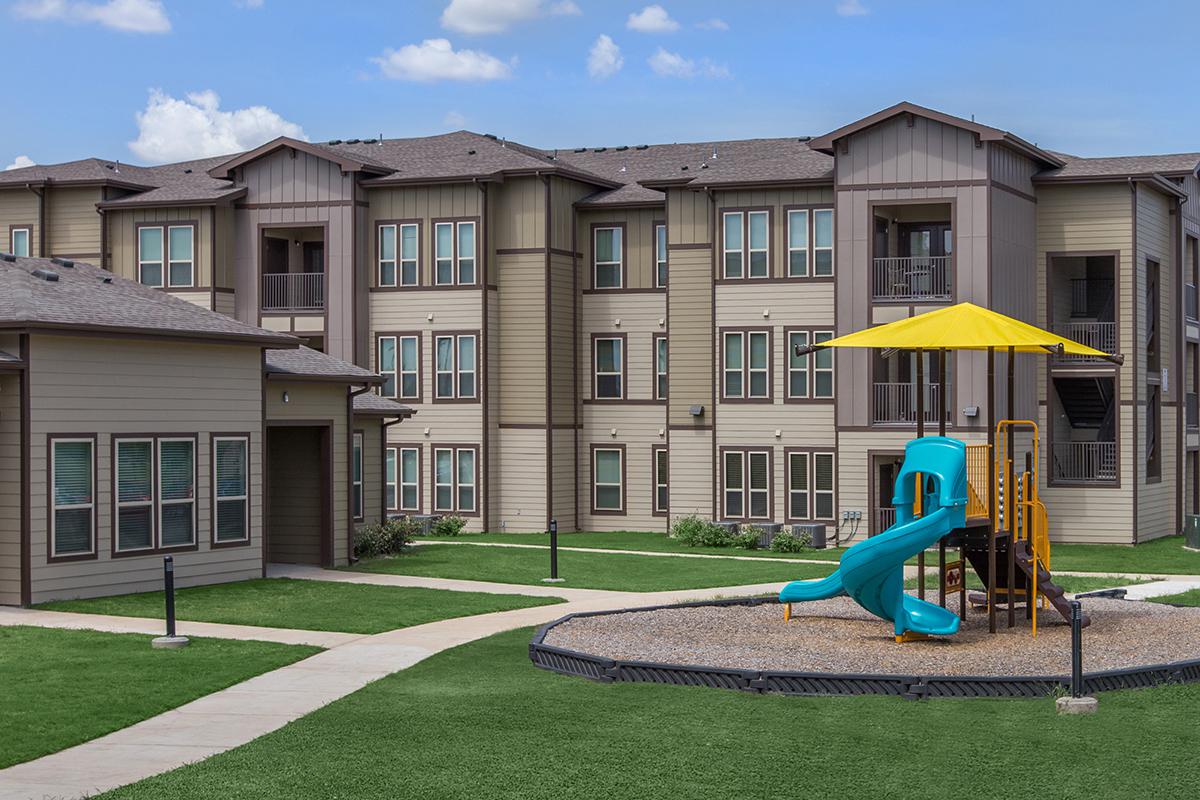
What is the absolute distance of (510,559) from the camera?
31672 mm

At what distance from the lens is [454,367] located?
41.9m

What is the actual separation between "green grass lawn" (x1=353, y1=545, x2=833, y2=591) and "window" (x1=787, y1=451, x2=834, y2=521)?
6.66 meters

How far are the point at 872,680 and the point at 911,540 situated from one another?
113 inches

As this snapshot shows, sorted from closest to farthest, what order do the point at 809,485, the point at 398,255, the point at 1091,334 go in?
the point at 809,485, the point at 1091,334, the point at 398,255

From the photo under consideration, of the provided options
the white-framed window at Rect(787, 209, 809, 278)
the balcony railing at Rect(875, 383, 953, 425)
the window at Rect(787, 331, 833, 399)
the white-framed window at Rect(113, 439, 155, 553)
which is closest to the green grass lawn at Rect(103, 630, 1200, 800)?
the white-framed window at Rect(113, 439, 155, 553)

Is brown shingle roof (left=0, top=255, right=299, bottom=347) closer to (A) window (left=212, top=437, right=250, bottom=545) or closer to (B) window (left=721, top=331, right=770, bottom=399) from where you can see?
(A) window (left=212, top=437, right=250, bottom=545)

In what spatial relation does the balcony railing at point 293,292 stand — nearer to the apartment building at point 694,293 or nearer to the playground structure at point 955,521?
the apartment building at point 694,293

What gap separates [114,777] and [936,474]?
10108 millimetres

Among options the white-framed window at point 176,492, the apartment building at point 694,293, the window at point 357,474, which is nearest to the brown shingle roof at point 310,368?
the window at point 357,474

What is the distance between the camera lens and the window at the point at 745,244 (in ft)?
129

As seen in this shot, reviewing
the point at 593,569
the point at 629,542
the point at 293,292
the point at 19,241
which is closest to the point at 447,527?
the point at 629,542

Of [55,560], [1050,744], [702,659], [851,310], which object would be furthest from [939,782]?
[851,310]

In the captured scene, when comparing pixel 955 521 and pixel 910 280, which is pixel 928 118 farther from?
pixel 955 521

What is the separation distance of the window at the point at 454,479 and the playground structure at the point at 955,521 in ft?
71.6
